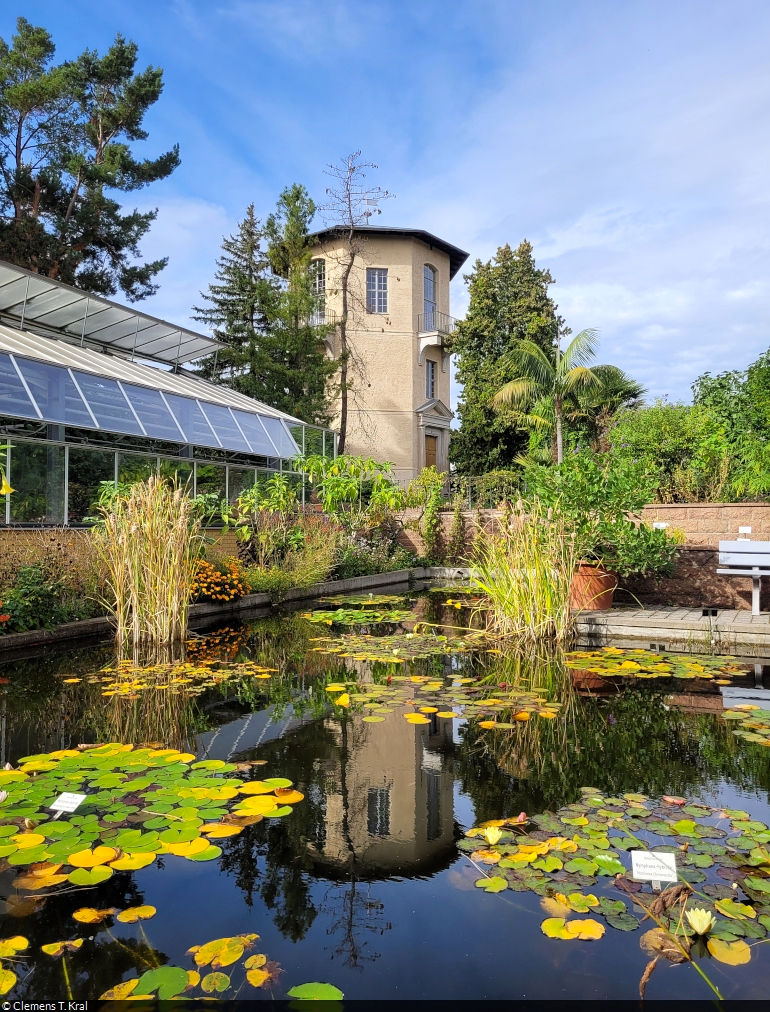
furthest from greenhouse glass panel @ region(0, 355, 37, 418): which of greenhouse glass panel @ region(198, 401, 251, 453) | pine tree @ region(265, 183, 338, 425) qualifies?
pine tree @ region(265, 183, 338, 425)

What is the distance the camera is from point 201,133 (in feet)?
31.2

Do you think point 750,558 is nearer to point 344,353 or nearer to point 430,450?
point 344,353

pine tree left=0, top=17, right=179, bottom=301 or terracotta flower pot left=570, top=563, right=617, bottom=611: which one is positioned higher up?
pine tree left=0, top=17, right=179, bottom=301

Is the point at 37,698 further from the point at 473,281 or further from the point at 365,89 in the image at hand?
the point at 473,281

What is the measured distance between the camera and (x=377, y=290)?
27.0 meters

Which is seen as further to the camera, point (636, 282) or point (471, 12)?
point (636, 282)

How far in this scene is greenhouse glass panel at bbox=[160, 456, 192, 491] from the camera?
13477 millimetres

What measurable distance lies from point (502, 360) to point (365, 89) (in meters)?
15.4

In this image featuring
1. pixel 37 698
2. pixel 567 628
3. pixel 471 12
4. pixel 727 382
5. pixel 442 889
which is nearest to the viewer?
pixel 442 889

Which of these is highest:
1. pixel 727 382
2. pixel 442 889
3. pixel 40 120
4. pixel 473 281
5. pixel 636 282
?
pixel 40 120

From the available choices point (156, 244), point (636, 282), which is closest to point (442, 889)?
point (636, 282)

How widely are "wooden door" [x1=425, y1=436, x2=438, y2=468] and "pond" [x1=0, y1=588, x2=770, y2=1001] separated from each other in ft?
74.0

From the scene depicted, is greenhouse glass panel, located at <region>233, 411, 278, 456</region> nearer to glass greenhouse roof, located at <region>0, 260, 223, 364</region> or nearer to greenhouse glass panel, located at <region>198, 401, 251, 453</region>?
greenhouse glass panel, located at <region>198, 401, 251, 453</region>

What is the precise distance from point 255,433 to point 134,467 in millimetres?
4456
